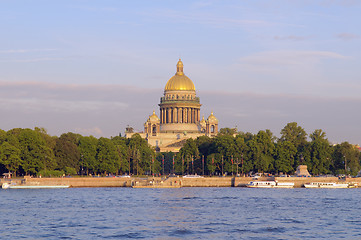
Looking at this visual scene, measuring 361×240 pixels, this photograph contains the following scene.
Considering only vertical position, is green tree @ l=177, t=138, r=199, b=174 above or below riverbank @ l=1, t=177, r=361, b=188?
above

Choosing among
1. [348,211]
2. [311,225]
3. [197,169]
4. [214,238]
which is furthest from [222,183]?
[214,238]

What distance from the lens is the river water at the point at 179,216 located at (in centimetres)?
7981

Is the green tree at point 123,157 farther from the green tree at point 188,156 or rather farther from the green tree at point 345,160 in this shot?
the green tree at point 345,160

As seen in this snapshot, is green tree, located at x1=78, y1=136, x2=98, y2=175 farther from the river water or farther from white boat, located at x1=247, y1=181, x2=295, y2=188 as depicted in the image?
the river water

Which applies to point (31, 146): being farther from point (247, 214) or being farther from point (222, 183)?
point (247, 214)

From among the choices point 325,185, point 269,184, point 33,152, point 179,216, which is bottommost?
point 179,216

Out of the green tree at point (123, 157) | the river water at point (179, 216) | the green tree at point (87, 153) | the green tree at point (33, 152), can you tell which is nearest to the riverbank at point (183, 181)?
the green tree at point (33, 152)

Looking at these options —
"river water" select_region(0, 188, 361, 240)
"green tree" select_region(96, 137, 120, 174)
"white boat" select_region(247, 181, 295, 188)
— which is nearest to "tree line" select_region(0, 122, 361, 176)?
"green tree" select_region(96, 137, 120, 174)

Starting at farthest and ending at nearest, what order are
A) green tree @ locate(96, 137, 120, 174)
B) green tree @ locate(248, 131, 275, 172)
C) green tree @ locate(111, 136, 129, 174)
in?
green tree @ locate(111, 136, 129, 174)
green tree @ locate(248, 131, 275, 172)
green tree @ locate(96, 137, 120, 174)

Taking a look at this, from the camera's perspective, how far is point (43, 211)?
331 feet

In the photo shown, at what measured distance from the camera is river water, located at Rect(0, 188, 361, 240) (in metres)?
79.8

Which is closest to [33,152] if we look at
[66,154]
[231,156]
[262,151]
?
[66,154]

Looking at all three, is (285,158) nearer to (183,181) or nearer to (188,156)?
(188,156)

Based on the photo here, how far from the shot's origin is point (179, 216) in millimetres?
93875
